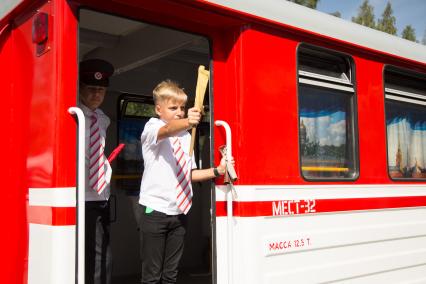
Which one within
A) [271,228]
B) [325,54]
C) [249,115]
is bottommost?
[271,228]

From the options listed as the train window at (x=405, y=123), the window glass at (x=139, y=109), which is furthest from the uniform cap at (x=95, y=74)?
the window glass at (x=139, y=109)

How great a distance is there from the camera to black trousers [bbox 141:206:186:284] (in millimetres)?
3006

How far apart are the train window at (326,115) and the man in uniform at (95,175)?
1287mm

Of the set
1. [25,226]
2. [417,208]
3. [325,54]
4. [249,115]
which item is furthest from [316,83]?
[25,226]

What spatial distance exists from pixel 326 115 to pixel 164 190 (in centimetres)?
128

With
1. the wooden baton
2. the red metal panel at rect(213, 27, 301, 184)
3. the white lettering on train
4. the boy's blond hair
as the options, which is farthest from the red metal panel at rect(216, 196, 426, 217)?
the boy's blond hair

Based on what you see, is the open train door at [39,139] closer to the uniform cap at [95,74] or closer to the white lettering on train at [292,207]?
the uniform cap at [95,74]

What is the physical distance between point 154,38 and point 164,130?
1.57m

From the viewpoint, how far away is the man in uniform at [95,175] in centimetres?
302

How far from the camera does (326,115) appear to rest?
11.5 ft

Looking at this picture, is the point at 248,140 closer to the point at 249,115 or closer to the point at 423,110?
the point at 249,115

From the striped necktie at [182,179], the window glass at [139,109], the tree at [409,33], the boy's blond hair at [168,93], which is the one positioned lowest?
the striped necktie at [182,179]

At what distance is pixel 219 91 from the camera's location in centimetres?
309

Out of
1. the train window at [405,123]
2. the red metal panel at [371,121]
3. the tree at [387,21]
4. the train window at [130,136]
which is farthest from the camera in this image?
the tree at [387,21]
